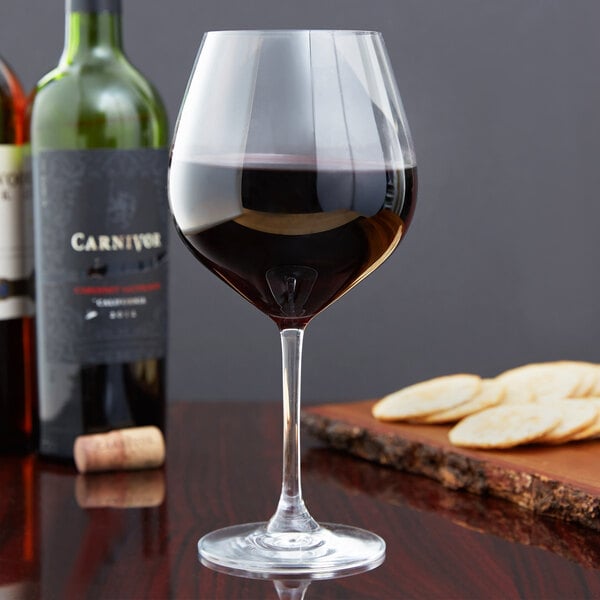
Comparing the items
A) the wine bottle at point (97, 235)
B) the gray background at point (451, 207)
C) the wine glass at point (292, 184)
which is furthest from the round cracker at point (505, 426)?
the gray background at point (451, 207)

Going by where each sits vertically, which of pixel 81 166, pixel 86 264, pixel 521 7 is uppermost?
pixel 521 7

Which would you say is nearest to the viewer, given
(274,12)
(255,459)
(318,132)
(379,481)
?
(318,132)

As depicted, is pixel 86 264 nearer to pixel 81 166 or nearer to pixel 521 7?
pixel 81 166

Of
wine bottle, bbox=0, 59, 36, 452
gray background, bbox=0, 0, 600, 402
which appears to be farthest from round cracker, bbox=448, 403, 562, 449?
gray background, bbox=0, 0, 600, 402

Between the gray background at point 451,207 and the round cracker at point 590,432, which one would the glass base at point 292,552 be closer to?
the round cracker at point 590,432

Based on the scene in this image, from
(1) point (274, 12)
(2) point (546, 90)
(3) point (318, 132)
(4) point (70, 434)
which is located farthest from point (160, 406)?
(2) point (546, 90)

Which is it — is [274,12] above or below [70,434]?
above

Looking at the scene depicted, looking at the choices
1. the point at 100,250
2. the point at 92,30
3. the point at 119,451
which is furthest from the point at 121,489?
the point at 92,30
